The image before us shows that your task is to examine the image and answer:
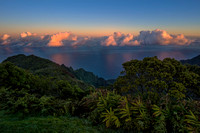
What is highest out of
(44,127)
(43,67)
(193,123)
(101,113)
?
(193,123)

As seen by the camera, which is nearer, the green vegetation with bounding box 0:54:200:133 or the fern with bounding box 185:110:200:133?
the fern with bounding box 185:110:200:133

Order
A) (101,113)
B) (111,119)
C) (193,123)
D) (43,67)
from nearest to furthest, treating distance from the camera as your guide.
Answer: (193,123)
(111,119)
(101,113)
(43,67)

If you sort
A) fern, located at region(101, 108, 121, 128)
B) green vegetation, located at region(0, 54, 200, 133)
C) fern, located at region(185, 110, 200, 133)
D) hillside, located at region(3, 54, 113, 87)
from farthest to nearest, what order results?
1. hillside, located at region(3, 54, 113, 87)
2. fern, located at region(101, 108, 121, 128)
3. green vegetation, located at region(0, 54, 200, 133)
4. fern, located at region(185, 110, 200, 133)

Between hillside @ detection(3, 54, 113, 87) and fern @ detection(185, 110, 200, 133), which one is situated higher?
fern @ detection(185, 110, 200, 133)

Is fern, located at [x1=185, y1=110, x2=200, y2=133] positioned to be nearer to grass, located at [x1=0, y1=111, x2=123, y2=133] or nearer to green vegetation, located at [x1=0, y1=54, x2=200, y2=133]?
green vegetation, located at [x1=0, y1=54, x2=200, y2=133]

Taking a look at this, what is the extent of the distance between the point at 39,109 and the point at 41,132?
2245 millimetres

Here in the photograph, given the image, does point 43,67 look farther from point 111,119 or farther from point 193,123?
point 193,123

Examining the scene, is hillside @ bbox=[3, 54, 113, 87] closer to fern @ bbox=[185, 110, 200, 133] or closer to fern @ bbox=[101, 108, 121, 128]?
fern @ bbox=[101, 108, 121, 128]

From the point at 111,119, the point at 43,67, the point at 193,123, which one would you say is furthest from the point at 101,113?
the point at 43,67

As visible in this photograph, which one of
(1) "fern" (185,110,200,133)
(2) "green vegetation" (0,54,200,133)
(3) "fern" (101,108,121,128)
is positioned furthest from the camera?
(3) "fern" (101,108,121,128)

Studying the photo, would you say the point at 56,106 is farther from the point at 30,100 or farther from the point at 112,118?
the point at 112,118

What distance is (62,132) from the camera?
386 cm

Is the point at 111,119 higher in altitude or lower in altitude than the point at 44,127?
lower

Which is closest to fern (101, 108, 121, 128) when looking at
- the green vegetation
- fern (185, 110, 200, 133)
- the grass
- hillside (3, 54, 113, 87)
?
the green vegetation
